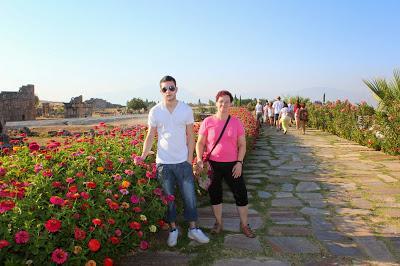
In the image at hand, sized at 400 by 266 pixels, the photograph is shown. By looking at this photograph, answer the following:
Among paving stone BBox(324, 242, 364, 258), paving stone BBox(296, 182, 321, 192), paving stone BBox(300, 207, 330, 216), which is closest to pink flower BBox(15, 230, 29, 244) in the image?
paving stone BBox(324, 242, 364, 258)

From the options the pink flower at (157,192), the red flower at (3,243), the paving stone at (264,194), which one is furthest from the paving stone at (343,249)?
the red flower at (3,243)

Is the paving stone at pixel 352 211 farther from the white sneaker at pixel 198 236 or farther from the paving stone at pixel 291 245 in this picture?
the white sneaker at pixel 198 236

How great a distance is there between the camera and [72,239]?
2.79 meters

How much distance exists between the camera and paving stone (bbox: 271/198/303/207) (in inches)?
208

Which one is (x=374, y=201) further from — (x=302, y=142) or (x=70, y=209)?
(x=302, y=142)

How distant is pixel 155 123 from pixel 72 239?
1421 mm

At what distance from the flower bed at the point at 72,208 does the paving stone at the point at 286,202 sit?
1996mm

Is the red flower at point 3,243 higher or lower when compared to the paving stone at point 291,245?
higher

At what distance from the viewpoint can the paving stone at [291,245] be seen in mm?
3748

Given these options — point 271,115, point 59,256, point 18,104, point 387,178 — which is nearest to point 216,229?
point 59,256

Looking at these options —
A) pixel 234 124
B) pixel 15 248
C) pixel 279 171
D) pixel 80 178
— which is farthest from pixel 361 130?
pixel 15 248

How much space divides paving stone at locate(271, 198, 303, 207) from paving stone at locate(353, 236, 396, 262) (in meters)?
1.31

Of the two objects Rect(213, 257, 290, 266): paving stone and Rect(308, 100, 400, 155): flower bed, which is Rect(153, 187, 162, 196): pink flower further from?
Rect(308, 100, 400, 155): flower bed

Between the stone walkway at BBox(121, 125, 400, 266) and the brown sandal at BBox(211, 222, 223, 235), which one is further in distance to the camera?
the brown sandal at BBox(211, 222, 223, 235)
